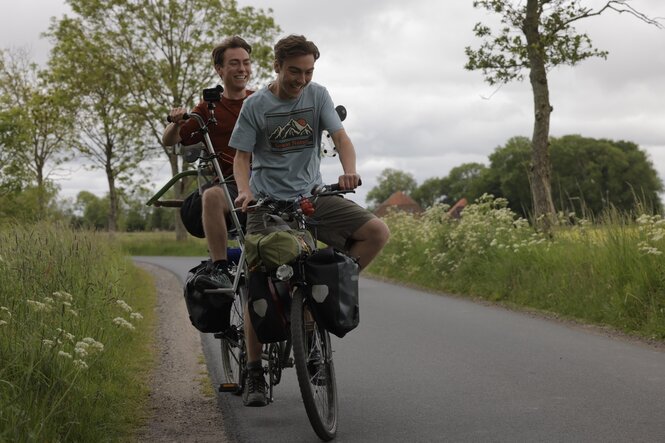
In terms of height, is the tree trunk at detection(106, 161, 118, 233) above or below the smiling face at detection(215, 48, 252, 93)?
above

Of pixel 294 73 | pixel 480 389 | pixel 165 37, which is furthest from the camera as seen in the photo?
pixel 165 37

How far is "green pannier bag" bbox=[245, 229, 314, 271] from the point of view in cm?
438

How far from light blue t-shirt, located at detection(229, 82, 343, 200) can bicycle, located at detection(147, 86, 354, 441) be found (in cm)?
18

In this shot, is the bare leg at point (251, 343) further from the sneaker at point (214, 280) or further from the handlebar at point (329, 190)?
the handlebar at point (329, 190)

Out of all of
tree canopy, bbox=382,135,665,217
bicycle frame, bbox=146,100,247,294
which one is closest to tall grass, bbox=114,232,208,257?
bicycle frame, bbox=146,100,247,294

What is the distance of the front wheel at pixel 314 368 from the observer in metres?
4.26

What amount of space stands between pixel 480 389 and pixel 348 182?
87.5 inches

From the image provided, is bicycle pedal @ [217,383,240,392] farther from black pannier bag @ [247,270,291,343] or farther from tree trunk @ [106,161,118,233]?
tree trunk @ [106,161,118,233]

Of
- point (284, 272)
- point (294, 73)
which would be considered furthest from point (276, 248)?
point (294, 73)

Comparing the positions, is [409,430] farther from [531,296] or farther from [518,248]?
[518,248]

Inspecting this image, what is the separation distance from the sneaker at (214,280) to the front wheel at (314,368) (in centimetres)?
94

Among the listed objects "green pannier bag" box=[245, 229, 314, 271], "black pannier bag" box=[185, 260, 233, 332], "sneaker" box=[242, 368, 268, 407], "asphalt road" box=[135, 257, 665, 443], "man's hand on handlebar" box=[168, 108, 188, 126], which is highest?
"man's hand on handlebar" box=[168, 108, 188, 126]

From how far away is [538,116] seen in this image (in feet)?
58.9

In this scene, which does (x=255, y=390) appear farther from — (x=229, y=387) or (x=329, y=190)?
(x=329, y=190)
